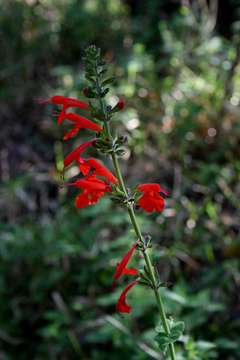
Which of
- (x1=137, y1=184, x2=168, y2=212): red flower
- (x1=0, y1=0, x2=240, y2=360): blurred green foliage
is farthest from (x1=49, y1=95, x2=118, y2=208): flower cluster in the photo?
(x1=0, y1=0, x2=240, y2=360): blurred green foliage

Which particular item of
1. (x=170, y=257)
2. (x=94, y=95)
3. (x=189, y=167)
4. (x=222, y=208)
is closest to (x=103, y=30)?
(x=189, y=167)

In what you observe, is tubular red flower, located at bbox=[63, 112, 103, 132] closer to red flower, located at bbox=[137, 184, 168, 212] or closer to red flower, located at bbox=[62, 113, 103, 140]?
red flower, located at bbox=[62, 113, 103, 140]

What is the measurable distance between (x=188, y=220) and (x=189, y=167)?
618 mm

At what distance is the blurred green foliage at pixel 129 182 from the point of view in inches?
117

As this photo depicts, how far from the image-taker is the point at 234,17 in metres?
5.77

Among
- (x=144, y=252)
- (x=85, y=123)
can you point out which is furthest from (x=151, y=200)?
(x=85, y=123)

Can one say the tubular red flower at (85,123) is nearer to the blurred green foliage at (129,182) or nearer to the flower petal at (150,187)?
the flower petal at (150,187)

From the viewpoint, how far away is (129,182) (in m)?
3.97

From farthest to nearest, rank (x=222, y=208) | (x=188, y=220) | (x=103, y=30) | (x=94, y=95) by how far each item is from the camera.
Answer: (x=103, y=30) < (x=222, y=208) < (x=188, y=220) < (x=94, y=95)

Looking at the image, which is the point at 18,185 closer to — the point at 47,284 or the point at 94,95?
the point at 47,284

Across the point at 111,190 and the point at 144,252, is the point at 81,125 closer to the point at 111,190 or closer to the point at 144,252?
the point at 111,190

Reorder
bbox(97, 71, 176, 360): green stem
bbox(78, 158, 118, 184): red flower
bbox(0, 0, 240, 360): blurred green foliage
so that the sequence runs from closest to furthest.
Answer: bbox(97, 71, 176, 360): green stem < bbox(78, 158, 118, 184): red flower < bbox(0, 0, 240, 360): blurred green foliage

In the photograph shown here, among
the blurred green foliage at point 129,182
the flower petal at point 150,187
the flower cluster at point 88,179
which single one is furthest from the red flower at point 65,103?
the blurred green foliage at point 129,182

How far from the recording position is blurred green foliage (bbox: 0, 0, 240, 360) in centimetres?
297
